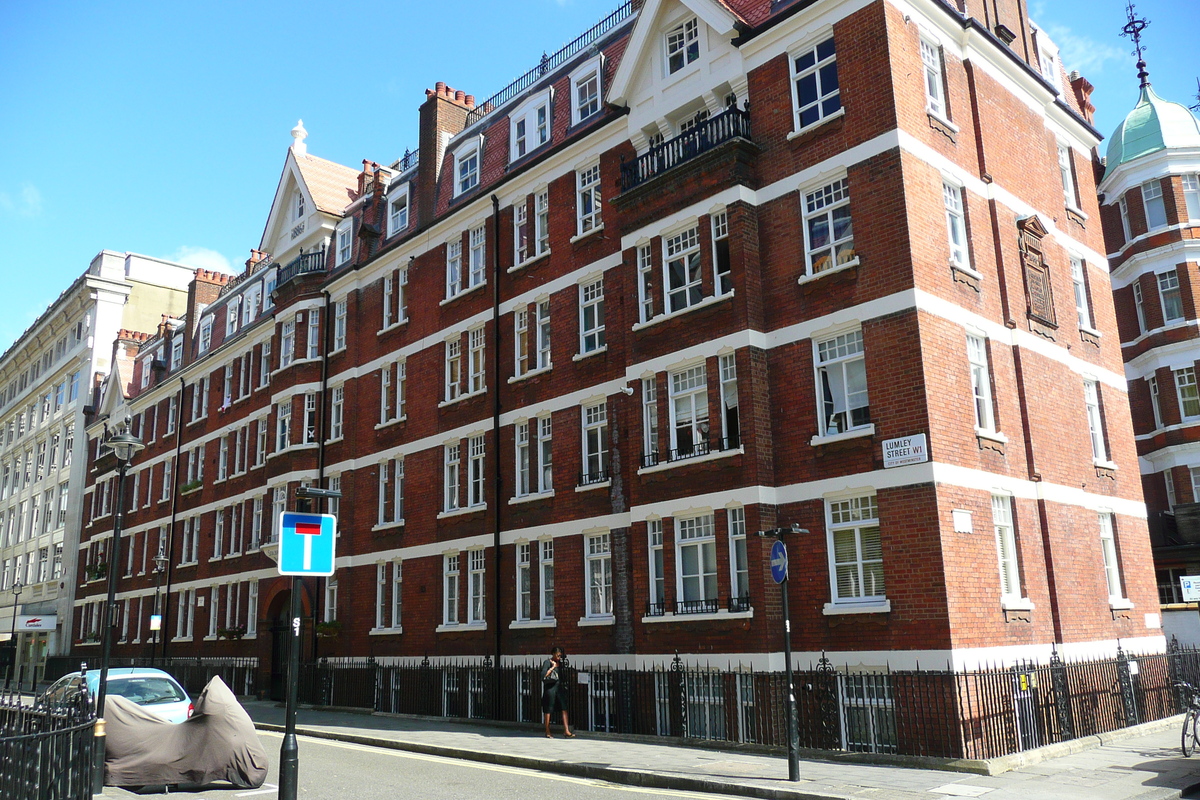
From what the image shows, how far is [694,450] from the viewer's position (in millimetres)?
20609

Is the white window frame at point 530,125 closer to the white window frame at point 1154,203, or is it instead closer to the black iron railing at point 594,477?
the black iron railing at point 594,477

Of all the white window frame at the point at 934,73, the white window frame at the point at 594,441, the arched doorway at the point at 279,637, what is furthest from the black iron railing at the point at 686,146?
the arched doorway at the point at 279,637

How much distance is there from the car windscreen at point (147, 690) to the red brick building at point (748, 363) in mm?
9167

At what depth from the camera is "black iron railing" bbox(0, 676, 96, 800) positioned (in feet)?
Answer: 27.8

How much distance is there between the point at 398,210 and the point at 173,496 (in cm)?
2022

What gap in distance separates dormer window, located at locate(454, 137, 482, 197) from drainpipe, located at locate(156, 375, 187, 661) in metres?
22.8

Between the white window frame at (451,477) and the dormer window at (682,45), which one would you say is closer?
the dormer window at (682,45)

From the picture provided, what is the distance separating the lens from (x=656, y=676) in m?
19.9

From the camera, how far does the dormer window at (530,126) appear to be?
92.7ft

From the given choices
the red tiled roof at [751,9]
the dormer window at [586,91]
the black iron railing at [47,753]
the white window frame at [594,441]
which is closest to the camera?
the black iron railing at [47,753]

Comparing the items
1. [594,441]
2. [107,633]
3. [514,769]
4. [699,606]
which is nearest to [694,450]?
[699,606]

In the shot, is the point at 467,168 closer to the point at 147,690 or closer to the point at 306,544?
the point at 147,690

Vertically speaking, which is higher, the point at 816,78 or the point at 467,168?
the point at 467,168

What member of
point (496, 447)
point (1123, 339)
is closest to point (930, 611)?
point (496, 447)
